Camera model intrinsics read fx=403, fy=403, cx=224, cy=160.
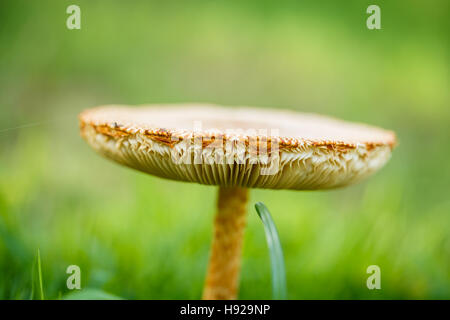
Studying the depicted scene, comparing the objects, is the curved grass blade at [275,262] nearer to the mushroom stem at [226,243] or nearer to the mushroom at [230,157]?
the mushroom at [230,157]

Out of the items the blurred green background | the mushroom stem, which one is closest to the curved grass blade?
the mushroom stem

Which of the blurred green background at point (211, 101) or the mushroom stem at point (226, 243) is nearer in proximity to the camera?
the mushroom stem at point (226, 243)

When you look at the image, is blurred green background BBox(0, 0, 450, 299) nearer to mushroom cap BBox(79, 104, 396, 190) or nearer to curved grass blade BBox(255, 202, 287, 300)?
mushroom cap BBox(79, 104, 396, 190)

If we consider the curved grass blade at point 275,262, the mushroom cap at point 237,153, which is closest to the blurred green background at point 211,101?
Result: the mushroom cap at point 237,153

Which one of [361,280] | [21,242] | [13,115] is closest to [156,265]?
[21,242]

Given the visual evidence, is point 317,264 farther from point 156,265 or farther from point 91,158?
point 91,158
